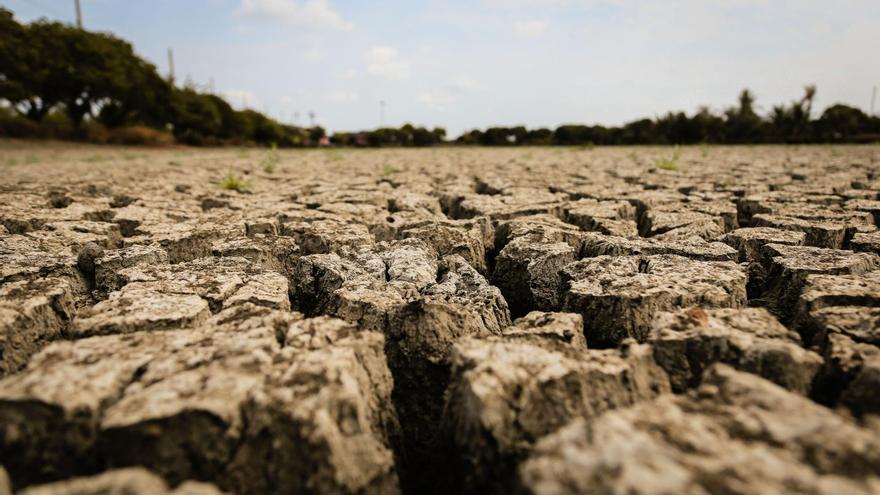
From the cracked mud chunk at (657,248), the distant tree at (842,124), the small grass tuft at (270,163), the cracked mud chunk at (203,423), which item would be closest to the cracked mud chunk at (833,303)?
the cracked mud chunk at (657,248)

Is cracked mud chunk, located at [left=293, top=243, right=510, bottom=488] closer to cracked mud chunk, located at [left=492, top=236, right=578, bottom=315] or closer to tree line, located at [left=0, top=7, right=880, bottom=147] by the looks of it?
cracked mud chunk, located at [left=492, top=236, right=578, bottom=315]

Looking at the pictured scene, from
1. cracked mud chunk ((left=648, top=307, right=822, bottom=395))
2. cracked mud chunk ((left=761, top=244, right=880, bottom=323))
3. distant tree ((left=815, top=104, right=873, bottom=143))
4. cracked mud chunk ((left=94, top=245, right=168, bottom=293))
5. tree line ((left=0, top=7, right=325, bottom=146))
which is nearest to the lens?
cracked mud chunk ((left=648, top=307, right=822, bottom=395))

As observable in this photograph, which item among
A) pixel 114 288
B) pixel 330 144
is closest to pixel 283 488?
pixel 114 288

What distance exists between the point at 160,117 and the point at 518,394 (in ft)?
67.6

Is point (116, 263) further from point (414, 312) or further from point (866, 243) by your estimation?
point (866, 243)

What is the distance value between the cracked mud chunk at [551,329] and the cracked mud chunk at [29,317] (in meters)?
1.17

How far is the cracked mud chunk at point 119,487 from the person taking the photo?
0.61 m

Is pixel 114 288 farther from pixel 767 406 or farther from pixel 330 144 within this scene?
pixel 330 144

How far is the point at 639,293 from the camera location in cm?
131

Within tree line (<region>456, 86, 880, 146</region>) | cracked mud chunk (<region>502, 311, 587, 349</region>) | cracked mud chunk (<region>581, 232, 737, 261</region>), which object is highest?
tree line (<region>456, 86, 880, 146</region>)

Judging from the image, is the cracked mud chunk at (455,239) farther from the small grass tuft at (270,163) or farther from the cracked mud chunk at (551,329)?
the small grass tuft at (270,163)

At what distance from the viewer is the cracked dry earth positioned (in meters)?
0.67

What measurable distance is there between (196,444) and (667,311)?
1146 millimetres

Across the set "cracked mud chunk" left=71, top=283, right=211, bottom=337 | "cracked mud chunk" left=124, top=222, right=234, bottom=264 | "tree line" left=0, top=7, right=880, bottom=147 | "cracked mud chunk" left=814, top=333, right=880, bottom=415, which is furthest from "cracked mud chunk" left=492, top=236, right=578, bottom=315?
"tree line" left=0, top=7, right=880, bottom=147
